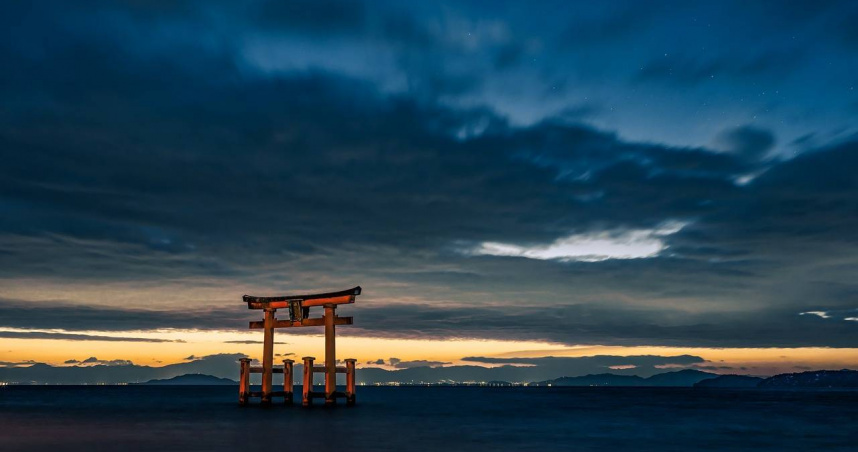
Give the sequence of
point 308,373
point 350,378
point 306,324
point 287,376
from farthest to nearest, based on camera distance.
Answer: point 287,376 < point 350,378 < point 308,373 < point 306,324

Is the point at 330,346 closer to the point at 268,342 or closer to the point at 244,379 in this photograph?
the point at 268,342

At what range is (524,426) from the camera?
33844 millimetres

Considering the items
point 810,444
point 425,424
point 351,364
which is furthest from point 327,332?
point 810,444

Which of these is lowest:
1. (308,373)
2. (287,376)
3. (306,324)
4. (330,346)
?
(287,376)

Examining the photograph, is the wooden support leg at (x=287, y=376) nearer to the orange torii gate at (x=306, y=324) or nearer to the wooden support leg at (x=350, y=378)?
the orange torii gate at (x=306, y=324)

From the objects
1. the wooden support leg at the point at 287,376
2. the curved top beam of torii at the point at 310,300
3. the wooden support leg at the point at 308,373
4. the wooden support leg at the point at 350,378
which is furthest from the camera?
the wooden support leg at the point at 287,376

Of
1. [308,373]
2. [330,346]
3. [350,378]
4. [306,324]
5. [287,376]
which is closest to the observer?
[330,346]

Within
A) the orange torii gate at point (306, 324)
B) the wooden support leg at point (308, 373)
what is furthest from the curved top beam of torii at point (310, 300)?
the wooden support leg at point (308, 373)

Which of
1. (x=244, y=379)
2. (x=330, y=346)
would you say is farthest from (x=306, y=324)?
(x=244, y=379)

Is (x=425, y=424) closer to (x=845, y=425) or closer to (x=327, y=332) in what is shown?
(x=327, y=332)

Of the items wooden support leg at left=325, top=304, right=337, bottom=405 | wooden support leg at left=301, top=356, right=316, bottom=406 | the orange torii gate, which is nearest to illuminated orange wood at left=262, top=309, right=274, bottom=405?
the orange torii gate

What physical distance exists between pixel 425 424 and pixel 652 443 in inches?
440

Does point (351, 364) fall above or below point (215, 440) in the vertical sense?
above

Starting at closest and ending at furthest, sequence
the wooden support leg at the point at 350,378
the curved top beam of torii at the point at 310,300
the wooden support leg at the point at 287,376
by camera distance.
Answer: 1. the curved top beam of torii at the point at 310,300
2. the wooden support leg at the point at 350,378
3. the wooden support leg at the point at 287,376
